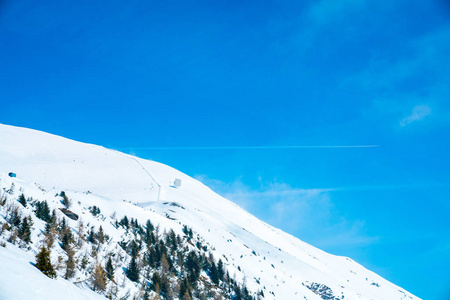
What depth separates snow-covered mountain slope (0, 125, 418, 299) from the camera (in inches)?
2013

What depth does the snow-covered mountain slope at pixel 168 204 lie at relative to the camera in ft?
168

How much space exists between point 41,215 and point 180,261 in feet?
57.4

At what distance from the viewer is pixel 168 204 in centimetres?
6688

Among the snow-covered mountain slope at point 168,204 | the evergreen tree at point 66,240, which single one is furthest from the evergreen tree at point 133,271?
the snow-covered mountain slope at point 168,204

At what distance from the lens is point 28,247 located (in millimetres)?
16953

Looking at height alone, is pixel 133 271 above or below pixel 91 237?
below

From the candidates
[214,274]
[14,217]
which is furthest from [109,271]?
[214,274]

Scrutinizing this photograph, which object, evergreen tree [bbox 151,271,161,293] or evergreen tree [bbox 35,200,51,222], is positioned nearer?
evergreen tree [bbox 35,200,51,222]

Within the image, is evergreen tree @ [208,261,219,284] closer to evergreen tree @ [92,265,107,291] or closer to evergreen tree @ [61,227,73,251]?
evergreen tree @ [61,227,73,251]

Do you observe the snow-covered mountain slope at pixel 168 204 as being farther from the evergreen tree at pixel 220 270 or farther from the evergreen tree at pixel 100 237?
the evergreen tree at pixel 100 237

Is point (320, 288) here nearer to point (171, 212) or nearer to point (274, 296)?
point (274, 296)

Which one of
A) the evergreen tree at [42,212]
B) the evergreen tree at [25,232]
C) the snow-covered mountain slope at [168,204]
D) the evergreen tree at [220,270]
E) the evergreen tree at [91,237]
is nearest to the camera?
the evergreen tree at [25,232]

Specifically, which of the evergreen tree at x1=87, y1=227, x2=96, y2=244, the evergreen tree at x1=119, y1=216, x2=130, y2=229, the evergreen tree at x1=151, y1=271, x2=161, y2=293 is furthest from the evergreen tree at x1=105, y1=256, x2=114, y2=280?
the evergreen tree at x1=119, y1=216, x2=130, y2=229

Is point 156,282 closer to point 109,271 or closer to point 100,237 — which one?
point 109,271
